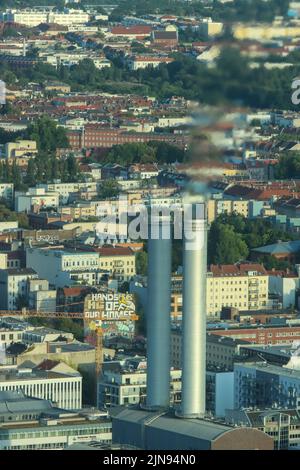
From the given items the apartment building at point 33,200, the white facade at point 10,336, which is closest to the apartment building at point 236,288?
the white facade at point 10,336

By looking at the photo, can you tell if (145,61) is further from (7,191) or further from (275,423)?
(275,423)

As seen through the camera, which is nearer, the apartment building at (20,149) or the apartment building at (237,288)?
the apartment building at (237,288)

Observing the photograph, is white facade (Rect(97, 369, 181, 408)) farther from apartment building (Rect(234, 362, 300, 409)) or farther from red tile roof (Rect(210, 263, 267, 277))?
red tile roof (Rect(210, 263, 267, 277))

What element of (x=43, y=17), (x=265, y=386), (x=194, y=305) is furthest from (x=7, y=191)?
(x=43, y=17)

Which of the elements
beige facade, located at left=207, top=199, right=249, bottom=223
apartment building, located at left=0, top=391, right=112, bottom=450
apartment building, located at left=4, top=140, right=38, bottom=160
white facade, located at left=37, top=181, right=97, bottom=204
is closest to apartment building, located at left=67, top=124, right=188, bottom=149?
apartment building, located at left=4, top=140, right=38, bottom=160

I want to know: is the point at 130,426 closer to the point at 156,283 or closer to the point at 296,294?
the point at 156,283

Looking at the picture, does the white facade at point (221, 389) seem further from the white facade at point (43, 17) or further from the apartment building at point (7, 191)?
the white facade at point (43, 17)
